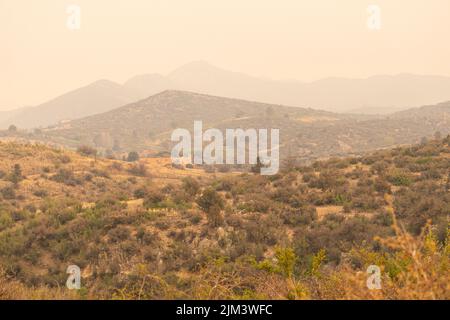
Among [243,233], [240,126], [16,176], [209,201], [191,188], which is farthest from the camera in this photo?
[240,126]

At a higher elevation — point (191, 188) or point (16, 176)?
point (191, 188)

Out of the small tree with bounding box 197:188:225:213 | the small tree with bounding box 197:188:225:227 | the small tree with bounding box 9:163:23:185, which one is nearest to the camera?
the small tree with bounding box 197:188:225:227

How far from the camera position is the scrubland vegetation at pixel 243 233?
8383mm

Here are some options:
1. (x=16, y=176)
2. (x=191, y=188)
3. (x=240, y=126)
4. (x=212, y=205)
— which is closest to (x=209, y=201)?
(x=212, y=205)

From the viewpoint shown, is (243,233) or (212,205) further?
(212,205)

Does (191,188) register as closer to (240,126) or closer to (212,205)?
(212,205)

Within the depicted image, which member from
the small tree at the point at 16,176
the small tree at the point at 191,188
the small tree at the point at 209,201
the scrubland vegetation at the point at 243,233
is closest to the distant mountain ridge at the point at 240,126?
the small tree at the point at 16,176

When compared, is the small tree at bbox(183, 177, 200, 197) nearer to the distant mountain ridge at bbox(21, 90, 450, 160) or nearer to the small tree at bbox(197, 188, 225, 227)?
the small tree at bbox(197, 188, 225, 227)

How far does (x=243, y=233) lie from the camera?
12.8 metres

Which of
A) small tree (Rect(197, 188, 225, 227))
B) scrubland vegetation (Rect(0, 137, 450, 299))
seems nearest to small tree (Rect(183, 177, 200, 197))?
scrubland vegetation (Rect(0, 137, 450, 299))

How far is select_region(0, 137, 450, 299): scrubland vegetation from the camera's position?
8.38 m

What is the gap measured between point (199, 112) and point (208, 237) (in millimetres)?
103193
